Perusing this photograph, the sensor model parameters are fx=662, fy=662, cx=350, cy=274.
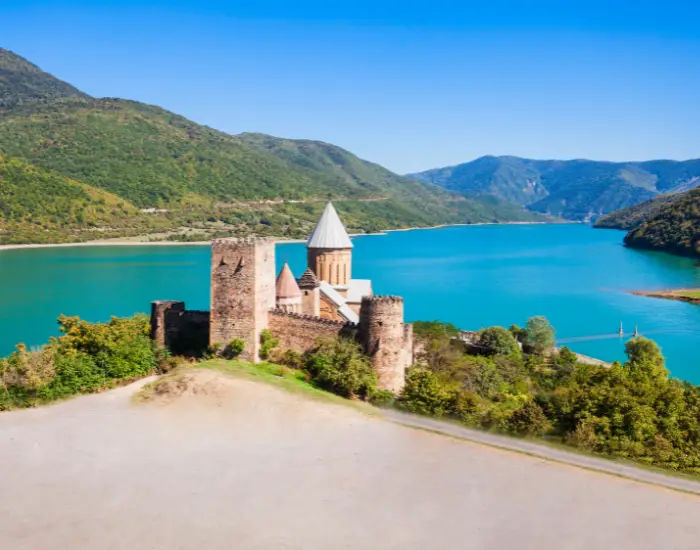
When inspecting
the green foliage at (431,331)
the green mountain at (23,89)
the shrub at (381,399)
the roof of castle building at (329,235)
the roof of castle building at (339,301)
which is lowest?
the green foliage at (431,331)

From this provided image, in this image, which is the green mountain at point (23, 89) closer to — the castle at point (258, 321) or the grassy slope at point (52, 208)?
the grassy slope at point (52, 208)

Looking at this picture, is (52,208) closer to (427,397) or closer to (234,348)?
(234,348)

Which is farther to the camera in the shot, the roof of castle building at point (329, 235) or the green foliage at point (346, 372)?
the roof of castle building at point (329, 235)

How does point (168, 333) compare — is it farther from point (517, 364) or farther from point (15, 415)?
point (517, 364)

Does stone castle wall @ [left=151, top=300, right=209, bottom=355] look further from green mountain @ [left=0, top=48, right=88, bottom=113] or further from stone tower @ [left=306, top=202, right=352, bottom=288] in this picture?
green mountain @ [left=0, top=48, right=88, bottom=113]

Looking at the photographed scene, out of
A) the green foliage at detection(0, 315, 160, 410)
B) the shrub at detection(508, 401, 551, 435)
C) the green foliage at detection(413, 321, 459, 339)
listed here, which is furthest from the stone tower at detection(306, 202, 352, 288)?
the shrub at detection(508, 401, 551, 435)

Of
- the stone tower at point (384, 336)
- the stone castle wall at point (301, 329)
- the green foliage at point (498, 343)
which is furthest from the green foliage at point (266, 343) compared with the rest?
the green foliage at point (498, 343)
